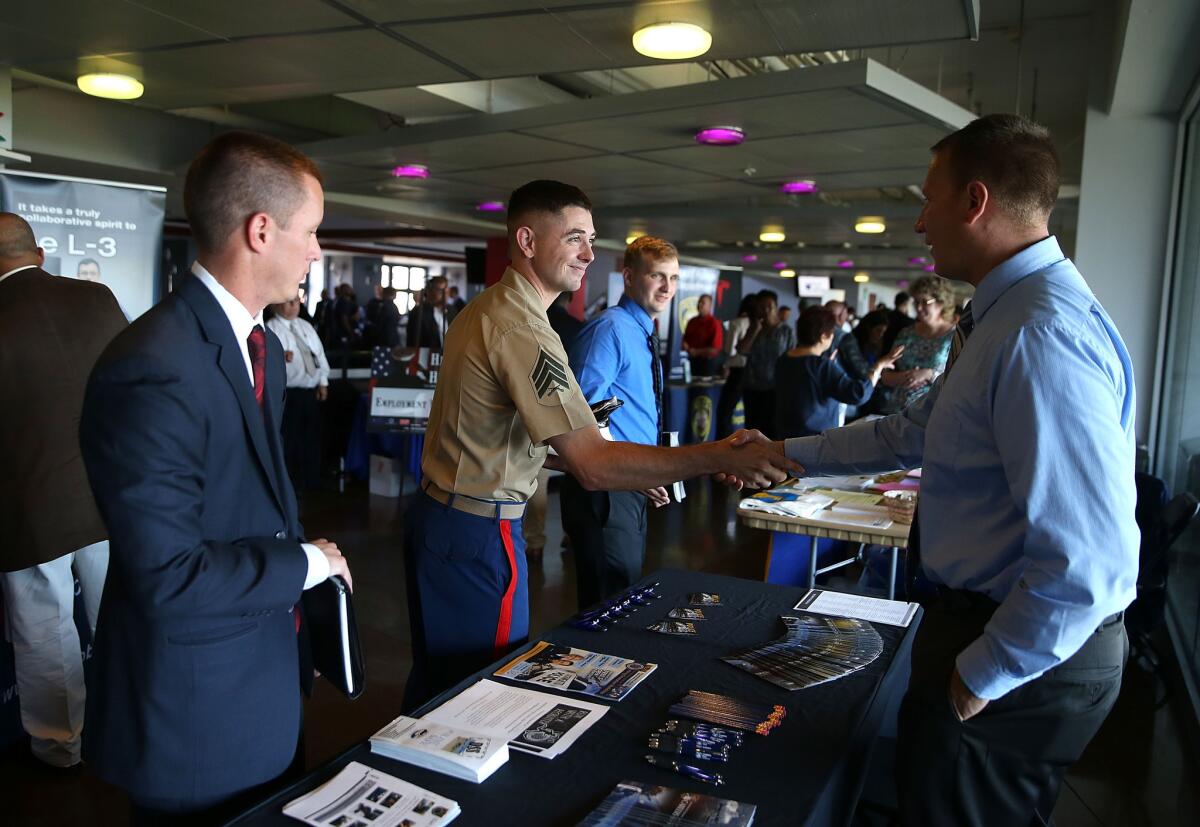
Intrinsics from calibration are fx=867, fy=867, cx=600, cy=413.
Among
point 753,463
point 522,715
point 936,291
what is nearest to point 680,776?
point 522,715

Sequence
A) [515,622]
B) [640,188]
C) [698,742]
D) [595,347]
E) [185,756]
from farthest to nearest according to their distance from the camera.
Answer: [640,188] → [595,347] → [515,622] → [698,742] → [185,756]

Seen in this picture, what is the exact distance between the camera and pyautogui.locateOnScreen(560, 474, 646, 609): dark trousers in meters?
3.02

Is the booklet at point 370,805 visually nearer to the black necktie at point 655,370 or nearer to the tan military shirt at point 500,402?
the tan military shirt at point 500,402

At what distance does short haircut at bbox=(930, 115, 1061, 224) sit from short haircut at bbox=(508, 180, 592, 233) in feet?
3.84

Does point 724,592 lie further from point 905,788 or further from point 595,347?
point 595,347

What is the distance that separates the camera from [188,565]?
119 centimetres

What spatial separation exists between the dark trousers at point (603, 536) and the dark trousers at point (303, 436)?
4.55m

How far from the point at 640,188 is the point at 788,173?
6.14 feet

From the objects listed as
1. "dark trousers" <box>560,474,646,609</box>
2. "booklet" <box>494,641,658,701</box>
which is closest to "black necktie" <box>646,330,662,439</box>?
"dark trousers" <box>560,474,646,609</box>

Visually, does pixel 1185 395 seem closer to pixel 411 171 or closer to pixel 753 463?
pixel 753 463

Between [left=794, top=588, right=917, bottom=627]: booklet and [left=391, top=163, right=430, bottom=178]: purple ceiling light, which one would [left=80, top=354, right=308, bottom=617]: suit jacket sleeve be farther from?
[left=391, top=163, right=430, bottom=178]: purple ceiling light

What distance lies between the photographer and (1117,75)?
4414mm

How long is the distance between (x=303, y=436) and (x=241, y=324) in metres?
6.16

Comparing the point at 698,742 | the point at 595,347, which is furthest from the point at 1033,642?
the point at 595,347
